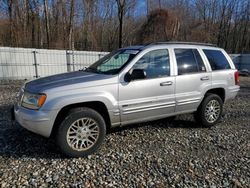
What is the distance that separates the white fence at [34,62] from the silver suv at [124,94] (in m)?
9.38

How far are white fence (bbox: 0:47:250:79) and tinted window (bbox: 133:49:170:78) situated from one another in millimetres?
10279

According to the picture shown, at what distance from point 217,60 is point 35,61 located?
34.8 ft

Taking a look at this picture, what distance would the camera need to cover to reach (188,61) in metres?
4.73

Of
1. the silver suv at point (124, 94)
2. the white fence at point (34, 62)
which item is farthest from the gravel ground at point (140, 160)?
the white fence at point (34, 62)

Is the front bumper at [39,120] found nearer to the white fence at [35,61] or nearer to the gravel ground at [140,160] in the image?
the gravel ground at [140,160]

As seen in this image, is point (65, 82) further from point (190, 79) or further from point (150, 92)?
point (190, 79)

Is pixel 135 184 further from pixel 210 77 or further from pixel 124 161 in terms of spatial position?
pixel 210 77

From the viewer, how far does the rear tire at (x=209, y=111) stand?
16.4ft

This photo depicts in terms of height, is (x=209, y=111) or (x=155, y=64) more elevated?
(x=155, y=64)

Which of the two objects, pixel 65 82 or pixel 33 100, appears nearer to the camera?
pixel 33 100

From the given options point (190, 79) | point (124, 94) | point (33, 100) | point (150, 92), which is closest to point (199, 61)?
point (190, 79)

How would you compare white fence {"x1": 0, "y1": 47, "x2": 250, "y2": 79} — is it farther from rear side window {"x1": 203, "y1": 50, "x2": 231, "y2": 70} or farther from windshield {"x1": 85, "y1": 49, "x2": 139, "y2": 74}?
rear side window {"x1": 203, "y1": 50, "x2": 231, "y2": 70}

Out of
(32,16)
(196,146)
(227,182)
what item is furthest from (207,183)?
(32,16)

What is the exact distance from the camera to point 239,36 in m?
33.9
